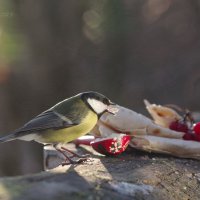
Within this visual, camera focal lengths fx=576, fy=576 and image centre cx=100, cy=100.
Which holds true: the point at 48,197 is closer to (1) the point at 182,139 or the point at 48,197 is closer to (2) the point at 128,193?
(2) the point at 128,193

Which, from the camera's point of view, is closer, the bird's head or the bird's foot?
the bird's foot

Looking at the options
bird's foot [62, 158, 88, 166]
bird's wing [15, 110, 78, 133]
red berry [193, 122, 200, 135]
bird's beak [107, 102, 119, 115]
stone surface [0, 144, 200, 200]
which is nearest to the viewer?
stone surface [0, 144, 200, 200]

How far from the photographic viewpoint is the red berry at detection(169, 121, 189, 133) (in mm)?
2631

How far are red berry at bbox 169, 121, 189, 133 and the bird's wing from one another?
0.58 m

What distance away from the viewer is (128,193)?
66.2 inches

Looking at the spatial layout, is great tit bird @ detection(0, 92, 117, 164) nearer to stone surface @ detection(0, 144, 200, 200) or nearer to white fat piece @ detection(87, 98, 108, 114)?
white fat piece @ detection(87, 98, 108, 114)

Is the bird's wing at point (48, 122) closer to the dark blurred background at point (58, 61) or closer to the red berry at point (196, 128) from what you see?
the red berry at point (196, 128)

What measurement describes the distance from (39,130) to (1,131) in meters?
3.01

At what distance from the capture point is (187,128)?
2629mm

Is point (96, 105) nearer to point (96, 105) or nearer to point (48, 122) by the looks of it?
point (96, 105)

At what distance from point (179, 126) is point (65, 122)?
0.62 meters

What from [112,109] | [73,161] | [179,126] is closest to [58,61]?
[179,126]

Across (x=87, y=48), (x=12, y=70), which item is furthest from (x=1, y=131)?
(x=87, y=48)

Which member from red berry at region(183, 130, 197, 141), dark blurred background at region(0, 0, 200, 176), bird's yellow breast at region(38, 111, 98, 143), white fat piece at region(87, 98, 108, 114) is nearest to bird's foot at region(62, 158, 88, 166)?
bird's yellow breast at region(38, 111, 98, 143)
